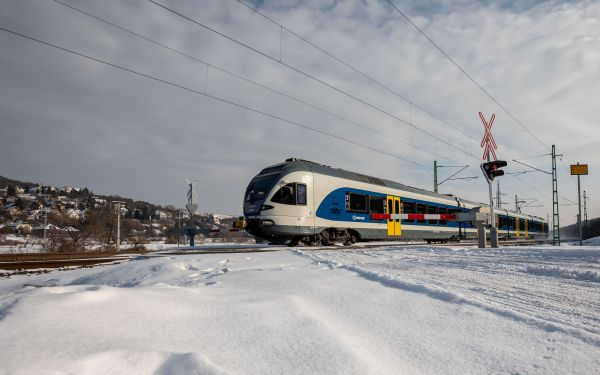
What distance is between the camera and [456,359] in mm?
1718

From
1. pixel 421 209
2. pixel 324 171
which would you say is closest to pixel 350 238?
pixel 324 171

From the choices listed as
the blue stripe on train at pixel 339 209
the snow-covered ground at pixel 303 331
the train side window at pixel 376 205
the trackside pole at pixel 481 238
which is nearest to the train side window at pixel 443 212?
the train side window at pixel 376 205

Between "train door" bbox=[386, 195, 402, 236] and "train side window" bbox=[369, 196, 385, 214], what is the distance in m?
0.42

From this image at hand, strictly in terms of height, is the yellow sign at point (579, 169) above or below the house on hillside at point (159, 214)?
above

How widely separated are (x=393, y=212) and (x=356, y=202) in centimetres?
292

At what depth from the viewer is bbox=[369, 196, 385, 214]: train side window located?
15.8 metres

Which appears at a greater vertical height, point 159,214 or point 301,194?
point 301,194

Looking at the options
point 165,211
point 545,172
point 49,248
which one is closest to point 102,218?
point 49,248

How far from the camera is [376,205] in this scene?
16.1m

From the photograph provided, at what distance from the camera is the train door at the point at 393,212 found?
54.4ft

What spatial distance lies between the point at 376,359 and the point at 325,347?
265mm

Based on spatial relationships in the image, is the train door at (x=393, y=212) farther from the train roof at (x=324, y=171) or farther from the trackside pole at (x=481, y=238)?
the trackside pole at (x=481, y=238)

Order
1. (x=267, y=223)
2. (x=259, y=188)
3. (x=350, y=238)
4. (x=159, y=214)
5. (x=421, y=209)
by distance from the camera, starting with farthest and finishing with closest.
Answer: (x=159, y=214)
(x=421, y=209)
(x=350, y=238)
(x=259, y=188)
(x=267, y=223)

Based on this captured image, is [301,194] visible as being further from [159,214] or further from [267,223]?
[159,214]
